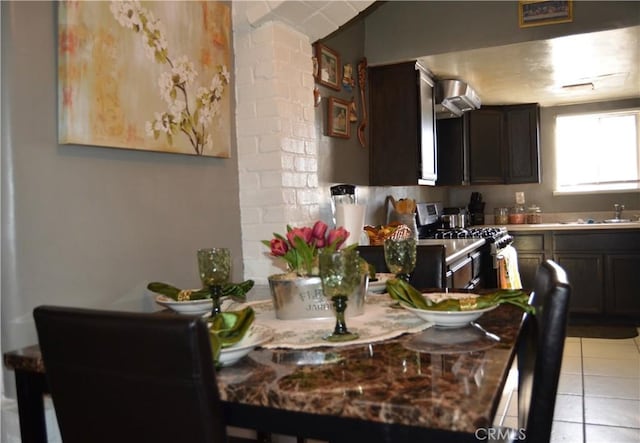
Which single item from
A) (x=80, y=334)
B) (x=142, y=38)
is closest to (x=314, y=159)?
(x=142, y=38)

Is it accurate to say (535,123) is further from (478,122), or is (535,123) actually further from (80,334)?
(80,334)

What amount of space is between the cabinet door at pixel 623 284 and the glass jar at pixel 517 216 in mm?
1035

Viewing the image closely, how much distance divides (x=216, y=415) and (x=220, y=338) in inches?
9.8

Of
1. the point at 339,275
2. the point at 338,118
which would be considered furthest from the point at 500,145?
the point at 339,275

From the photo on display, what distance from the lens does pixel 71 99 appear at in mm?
1496

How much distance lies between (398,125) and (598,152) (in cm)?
309

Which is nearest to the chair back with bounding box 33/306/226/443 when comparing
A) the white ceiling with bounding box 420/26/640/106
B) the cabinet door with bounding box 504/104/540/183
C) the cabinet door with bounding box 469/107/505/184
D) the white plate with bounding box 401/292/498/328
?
the white plate with bounding box 401/292/498/328

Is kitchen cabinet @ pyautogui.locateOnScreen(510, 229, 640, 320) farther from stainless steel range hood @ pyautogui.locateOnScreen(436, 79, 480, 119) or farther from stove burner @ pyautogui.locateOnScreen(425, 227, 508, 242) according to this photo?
stainless steel range hood @ pyautogui.locateOnScreen(436, 79, 480, 119)

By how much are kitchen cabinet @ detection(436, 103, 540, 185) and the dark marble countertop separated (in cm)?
442

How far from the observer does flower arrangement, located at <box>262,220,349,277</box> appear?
1.40 m

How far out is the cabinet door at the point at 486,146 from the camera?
5426 mm

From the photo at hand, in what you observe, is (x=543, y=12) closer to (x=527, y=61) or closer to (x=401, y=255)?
(x=527, y=61)

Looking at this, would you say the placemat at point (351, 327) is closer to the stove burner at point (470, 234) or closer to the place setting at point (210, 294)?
the place setting at point (210, 294)

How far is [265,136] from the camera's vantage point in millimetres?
2346
